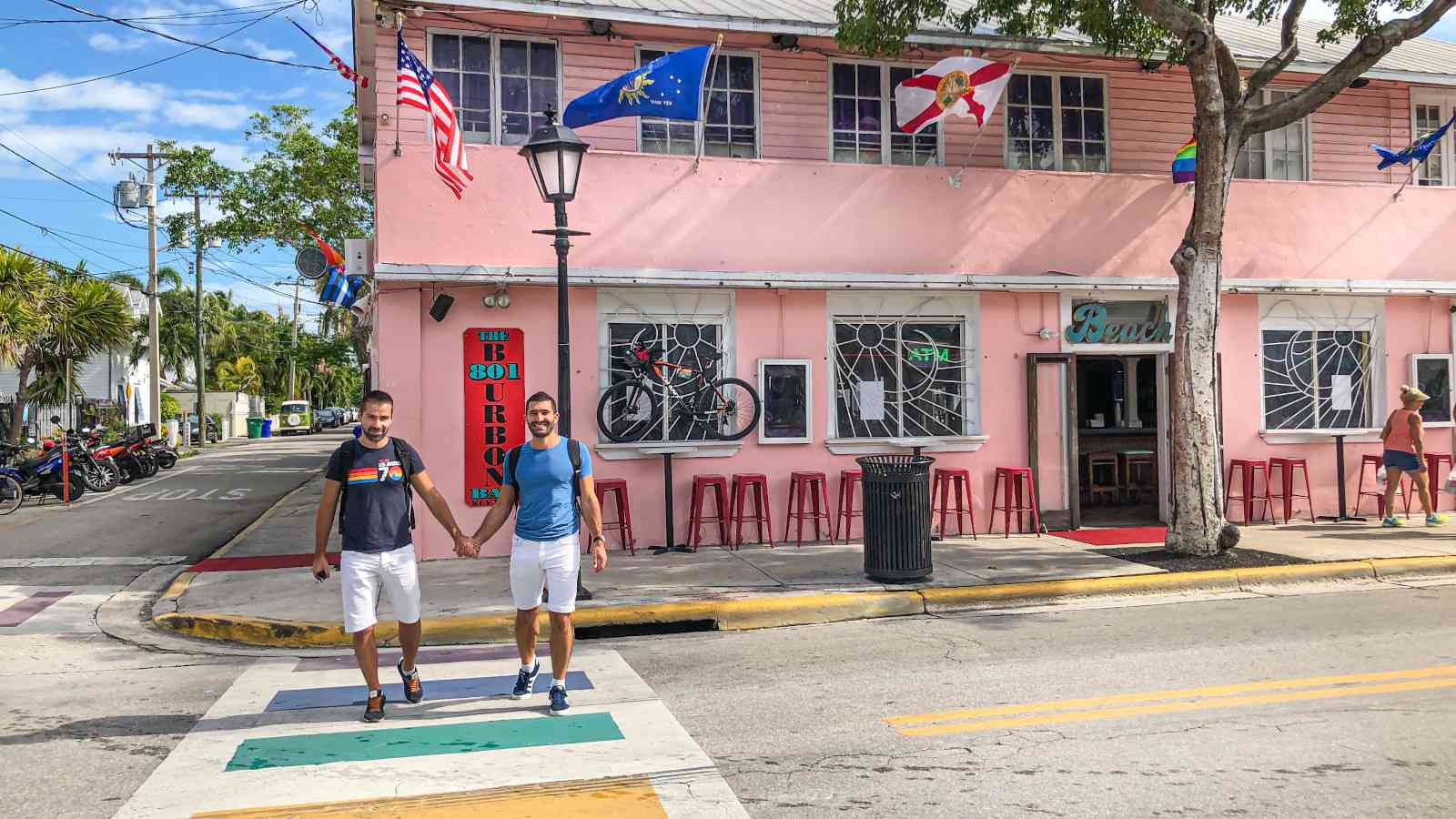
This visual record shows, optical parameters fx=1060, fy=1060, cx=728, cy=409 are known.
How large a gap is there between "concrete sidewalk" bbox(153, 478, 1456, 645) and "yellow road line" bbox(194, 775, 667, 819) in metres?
3.72

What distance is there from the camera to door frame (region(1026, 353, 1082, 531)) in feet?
41.3

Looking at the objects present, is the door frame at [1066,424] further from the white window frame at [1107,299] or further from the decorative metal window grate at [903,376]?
the decorative metal window grate at [903,376]

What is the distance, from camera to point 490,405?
11258 mm

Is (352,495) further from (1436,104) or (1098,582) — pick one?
(1436,104)

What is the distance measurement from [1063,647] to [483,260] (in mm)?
7057

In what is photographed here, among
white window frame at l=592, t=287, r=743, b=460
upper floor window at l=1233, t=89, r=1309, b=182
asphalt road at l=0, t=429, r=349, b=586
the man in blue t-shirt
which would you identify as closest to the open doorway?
upper floor window at l=1233, t=89, r=1309, b=182

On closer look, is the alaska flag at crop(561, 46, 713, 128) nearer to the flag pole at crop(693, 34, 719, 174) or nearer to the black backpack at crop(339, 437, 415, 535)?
the flag pole at crop(693, 34, 719, 174)

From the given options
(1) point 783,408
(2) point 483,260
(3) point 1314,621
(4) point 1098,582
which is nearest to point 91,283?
(2) point 483,260

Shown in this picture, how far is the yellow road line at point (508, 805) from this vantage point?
425 cm

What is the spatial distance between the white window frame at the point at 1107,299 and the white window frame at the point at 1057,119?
154 centimetres

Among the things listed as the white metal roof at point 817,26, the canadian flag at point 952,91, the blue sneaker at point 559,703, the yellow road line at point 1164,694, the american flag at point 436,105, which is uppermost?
the white metal roof at point 817,26

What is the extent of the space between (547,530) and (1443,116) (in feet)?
48.6

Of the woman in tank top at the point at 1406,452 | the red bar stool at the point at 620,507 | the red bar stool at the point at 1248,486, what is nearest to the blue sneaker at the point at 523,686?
the red bar stool at the point at 620,507

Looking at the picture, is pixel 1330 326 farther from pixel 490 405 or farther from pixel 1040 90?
pixel 490 405
